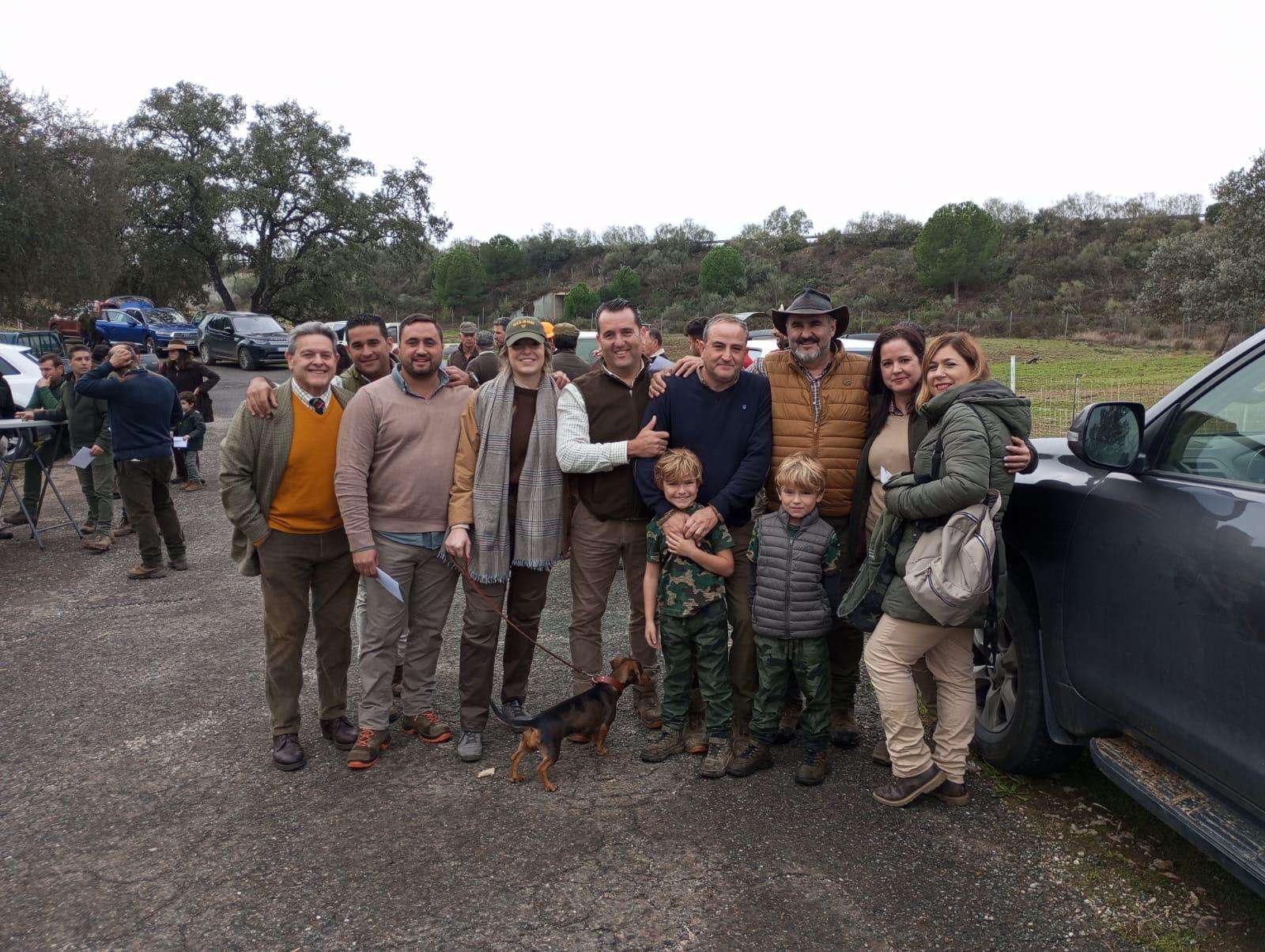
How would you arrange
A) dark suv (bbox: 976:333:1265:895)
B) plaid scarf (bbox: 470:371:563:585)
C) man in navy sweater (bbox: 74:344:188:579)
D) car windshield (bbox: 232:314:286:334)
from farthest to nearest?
1. car windshield (bbox: 232:314:286:334)
2. man in navy sweater (bbox: 74:344:188:579)
3. plaid scarf (bbox: 470:371:563:585)
4. dark suv (bbox: 976:333:1265:895)

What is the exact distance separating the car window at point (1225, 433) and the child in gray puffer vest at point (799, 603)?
1.28 metres

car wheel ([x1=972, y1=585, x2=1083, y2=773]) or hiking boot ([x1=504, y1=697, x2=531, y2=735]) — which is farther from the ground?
car wheel ([x1=972, y1=585, x2=1083, y2=773])

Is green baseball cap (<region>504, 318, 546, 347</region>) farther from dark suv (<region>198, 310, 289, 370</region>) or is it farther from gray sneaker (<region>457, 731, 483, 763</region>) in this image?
dark suv (<region>198, 310, 289, 370</region>)

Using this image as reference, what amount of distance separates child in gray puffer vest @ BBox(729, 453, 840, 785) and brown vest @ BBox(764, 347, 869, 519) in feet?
0.46

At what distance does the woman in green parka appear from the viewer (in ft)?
10.1

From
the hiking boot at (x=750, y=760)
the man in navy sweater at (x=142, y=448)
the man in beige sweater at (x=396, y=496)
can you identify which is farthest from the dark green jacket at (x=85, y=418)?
the hiking boot at (x=750, y=760)

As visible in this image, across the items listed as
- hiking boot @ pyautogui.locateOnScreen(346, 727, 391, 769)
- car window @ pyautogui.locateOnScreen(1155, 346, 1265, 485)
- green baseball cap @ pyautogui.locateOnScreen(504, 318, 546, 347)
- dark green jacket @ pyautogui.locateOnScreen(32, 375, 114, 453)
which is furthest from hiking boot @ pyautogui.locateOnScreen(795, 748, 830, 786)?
dark green jacket @ pyautogui.locateOnScreen(32, 375, 114, 453)

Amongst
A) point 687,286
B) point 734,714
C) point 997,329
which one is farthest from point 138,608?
point 687,286

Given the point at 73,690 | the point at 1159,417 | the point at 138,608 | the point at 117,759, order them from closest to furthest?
1. the point at 1159,417
2. the point at 117,759
3. the point at 73,690
4. the point at 138,608

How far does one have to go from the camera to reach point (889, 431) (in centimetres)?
364

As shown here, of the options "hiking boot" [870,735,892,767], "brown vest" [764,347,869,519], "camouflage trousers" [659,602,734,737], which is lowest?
"hiking boot" [870,735,892,767]

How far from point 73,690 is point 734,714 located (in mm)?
3602

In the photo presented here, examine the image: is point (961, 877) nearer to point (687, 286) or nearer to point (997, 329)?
point (997, 329)

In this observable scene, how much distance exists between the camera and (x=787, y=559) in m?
3.59
